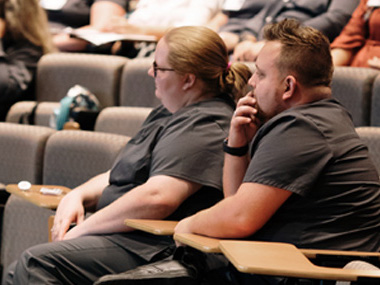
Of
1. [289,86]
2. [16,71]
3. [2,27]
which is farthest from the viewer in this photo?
[2,27]

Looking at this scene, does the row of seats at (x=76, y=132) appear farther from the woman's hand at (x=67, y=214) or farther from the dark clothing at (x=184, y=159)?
the dark clothing at (x=184, y=159)

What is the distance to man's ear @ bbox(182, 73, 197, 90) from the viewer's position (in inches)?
74.0

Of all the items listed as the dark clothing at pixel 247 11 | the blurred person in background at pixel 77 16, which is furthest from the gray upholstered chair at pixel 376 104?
the blurred person in background at pixel 77 16

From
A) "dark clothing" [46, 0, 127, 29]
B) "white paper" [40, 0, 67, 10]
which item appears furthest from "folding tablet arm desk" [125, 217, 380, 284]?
"white paper" [40, 0, 67, 10]

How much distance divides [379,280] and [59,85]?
2.24m

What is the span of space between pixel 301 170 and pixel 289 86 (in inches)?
8.2

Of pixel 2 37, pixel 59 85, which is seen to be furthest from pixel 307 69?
pixel 2 37

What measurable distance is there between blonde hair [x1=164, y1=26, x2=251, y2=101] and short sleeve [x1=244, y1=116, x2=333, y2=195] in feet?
1.71

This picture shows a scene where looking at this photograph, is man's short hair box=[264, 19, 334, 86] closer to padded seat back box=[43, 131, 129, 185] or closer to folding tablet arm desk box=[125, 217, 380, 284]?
folding tablet arm desk box=[125, 217, 380, 284]

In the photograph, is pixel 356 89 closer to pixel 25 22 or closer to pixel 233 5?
pixel 233 5

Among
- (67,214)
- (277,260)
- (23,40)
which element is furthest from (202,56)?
(23,40)

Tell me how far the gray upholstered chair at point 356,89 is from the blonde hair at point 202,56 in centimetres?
51

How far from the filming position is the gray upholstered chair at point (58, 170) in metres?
2.31

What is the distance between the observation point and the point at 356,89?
7.34 ft
